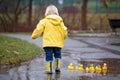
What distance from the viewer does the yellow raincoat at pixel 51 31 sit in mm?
11367

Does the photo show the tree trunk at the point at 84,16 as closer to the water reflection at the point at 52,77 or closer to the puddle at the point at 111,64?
the puddle at the point at 111,64

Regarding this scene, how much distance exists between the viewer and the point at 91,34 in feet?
99.2

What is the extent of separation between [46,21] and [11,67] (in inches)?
70.0

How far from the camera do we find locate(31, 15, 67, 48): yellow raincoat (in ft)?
37.3

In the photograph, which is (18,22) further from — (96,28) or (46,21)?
(46,21)

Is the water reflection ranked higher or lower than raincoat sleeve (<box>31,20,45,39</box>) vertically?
lower

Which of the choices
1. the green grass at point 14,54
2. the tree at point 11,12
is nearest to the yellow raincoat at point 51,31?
the green grass at point 14,54

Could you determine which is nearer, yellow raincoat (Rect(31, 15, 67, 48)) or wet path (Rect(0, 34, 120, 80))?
wet path (Rect(0, 34, 120, 80))

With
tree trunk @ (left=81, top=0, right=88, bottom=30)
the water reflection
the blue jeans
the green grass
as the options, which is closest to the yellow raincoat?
the blue jeans

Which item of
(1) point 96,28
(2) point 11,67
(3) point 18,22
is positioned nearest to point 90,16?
(1) point 96,28

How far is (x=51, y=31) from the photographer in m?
11.4

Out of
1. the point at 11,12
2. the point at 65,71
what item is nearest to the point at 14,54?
the point at 65,71

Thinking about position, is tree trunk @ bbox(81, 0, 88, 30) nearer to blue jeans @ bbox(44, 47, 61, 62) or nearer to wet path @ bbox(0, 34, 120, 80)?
wet path @ bbox(0, 34, 120, 80)

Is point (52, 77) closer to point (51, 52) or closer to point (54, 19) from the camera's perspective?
point (51, 52)
